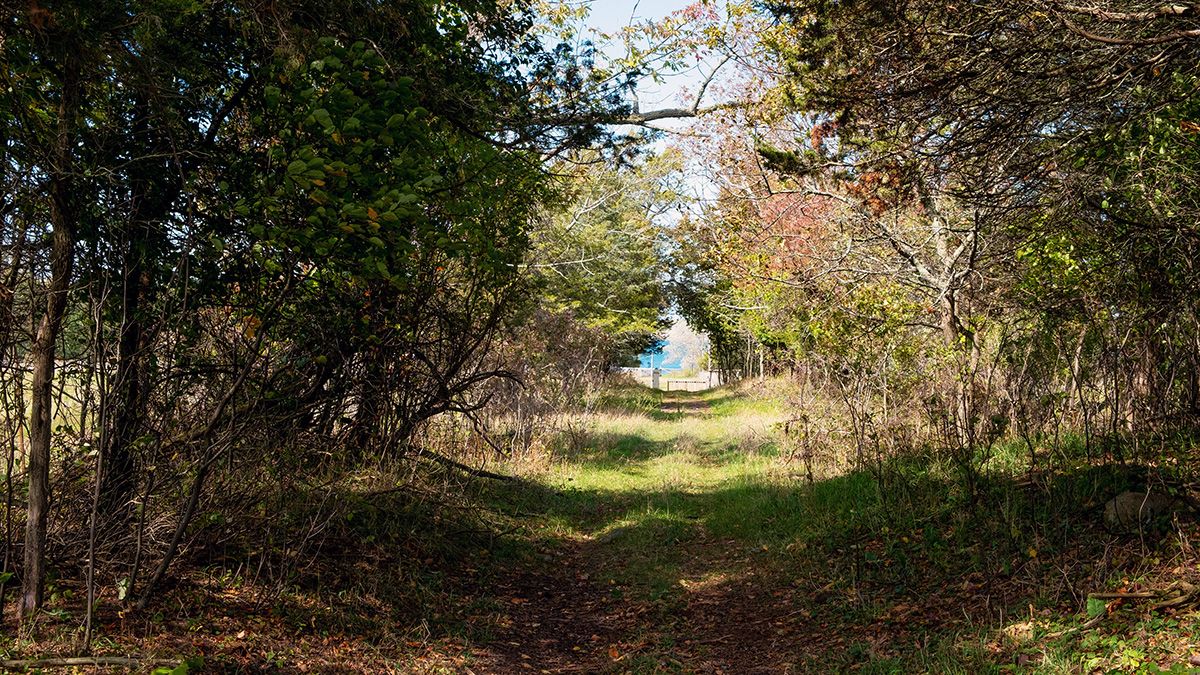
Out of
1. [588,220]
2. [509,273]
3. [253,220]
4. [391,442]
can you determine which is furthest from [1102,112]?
[588,220]

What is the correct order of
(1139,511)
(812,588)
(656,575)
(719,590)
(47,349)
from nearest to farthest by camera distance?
(47,349)
(1139,511)
(812,588)
(719,590)
(656,575)

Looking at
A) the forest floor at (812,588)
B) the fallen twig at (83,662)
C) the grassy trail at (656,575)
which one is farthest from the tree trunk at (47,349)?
the grassy trail at (656,575)

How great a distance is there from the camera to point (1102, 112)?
552cm

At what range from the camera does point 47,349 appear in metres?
3.94

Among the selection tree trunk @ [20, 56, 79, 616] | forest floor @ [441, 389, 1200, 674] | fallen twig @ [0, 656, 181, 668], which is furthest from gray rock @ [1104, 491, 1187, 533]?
tree trunk @ [20, 56, 79, 616]

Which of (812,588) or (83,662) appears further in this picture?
(812,588)

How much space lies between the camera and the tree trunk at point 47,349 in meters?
3.92

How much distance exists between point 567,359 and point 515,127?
907cm

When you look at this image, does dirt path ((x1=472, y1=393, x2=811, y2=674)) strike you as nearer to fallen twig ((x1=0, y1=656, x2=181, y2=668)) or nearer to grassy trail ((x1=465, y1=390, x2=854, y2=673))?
grassy trail ((x1=465, y1=390, x2=854, y2=673))

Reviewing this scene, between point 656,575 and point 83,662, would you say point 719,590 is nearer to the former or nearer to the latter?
point 656,575

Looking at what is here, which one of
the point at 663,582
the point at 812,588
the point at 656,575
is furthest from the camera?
the point at 656,575

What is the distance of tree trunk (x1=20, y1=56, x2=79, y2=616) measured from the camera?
3918 millimetres

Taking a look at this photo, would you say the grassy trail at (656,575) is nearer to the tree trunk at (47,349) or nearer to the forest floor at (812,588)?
the forest floor at (812,588)

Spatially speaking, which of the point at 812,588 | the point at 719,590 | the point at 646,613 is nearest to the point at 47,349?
the point at 646,613
